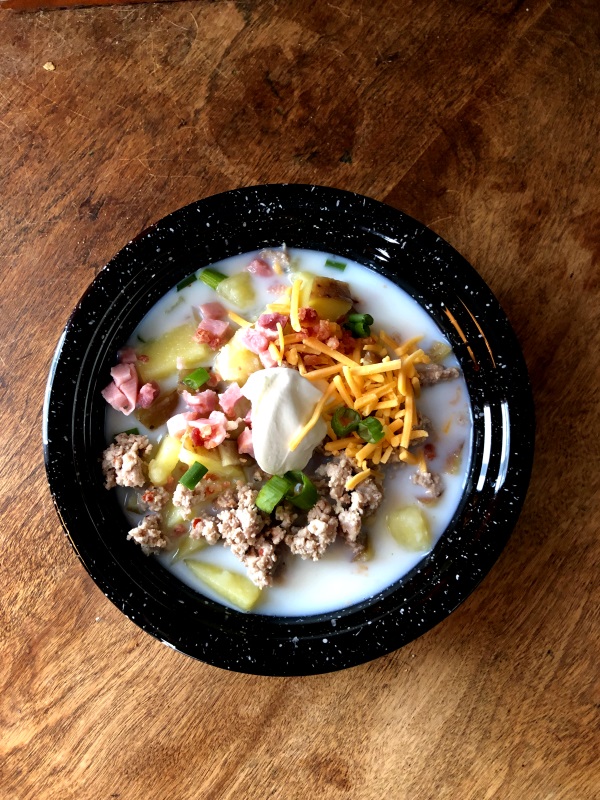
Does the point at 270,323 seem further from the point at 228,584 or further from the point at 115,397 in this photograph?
the point at 228,584

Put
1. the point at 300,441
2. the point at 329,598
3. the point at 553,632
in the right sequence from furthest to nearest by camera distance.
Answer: the point at 553,632 < the point at 329,598 < the point at 300,441

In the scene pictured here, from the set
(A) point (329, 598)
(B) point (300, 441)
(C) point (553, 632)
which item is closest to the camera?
(B) point (300, 441)

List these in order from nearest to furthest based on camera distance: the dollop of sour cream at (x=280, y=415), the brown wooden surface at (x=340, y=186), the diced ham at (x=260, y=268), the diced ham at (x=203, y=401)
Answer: the dollop of sour cream at (x=280, y=415) < the diced ham at (x=203, y=401) < the diced ham at (x=260, y=268) < the brown wooden surface at (x=340, y=186)

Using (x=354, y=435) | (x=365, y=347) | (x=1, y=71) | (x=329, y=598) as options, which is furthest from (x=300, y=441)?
(x=1, y=71)

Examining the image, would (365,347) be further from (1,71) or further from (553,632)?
(1,71)

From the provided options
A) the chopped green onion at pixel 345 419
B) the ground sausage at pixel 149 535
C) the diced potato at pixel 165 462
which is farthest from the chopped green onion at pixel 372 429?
the ground sausage at pixel 149 535

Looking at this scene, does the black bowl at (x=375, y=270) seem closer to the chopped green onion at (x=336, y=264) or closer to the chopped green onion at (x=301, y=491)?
the chopped green onion at (x=336, y=264)
